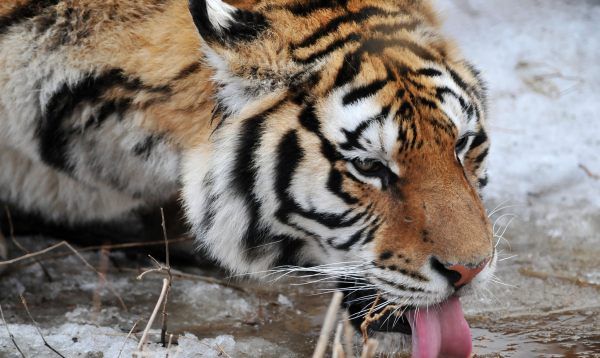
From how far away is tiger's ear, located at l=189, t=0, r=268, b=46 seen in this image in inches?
108

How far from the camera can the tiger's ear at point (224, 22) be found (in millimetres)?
2754

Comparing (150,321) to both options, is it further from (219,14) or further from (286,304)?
(286,304)

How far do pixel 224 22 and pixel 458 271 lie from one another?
3.15 feet

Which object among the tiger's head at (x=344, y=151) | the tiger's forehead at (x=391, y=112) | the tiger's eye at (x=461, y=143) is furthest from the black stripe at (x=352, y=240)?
the tiger's eye at (x=461, y=143)

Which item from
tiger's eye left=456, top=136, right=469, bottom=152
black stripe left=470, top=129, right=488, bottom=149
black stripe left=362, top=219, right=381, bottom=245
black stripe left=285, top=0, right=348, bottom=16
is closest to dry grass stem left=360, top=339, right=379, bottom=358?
black stripe left=362, top=219, right=381, bottom=245

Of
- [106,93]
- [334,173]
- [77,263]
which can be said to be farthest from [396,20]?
[77,263]

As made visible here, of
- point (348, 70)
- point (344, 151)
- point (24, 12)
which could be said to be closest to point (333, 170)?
point (344, 151)

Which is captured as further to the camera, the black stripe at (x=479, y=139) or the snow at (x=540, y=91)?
the snow at (x=540, y=91)

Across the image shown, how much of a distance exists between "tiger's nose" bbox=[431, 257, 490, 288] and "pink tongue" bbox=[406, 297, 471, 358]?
0.10 metres

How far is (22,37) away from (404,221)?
140cm

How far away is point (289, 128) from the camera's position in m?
2.84

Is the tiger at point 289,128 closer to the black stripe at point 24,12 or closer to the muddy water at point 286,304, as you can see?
the black stripe at point 24,12

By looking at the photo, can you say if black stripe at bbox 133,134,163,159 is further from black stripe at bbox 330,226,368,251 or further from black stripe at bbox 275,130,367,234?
black stripe at bbox 330,226,368,251

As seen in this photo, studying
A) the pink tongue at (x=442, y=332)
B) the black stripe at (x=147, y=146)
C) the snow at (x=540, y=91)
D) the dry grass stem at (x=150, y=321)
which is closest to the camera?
the dry grass stem at (x=150, y=321)
